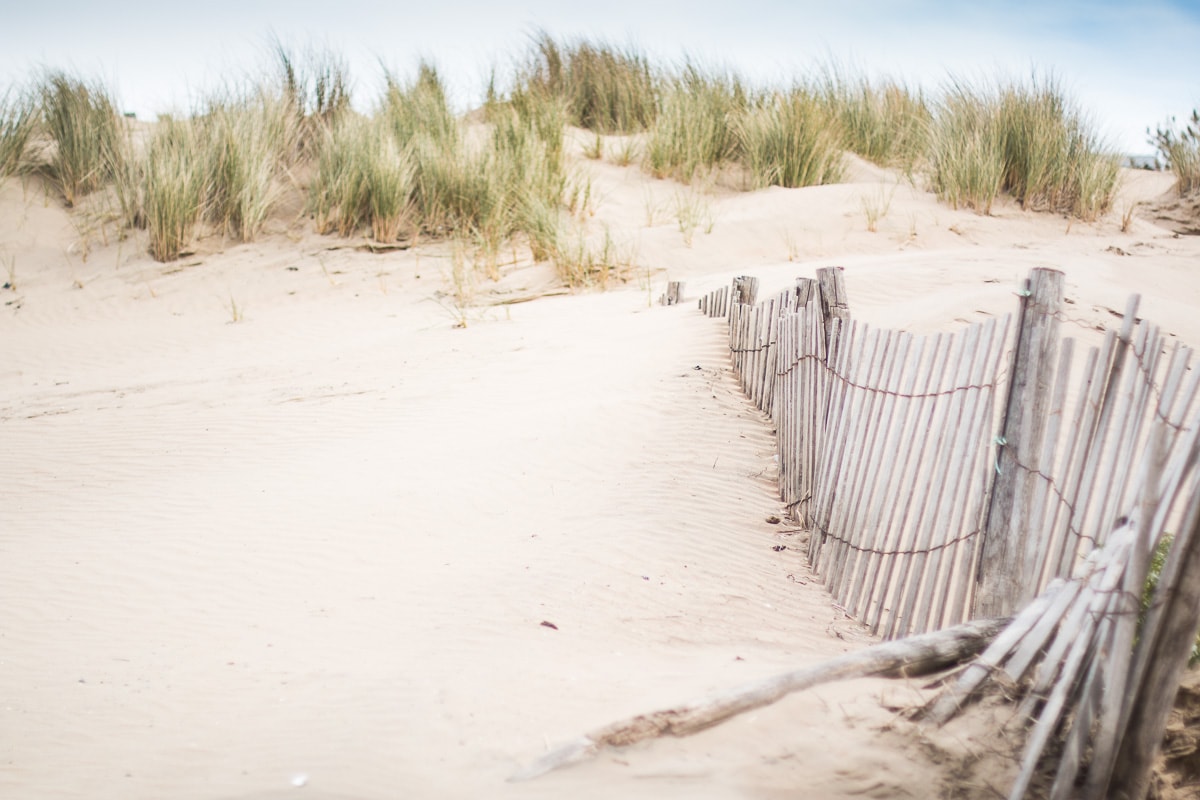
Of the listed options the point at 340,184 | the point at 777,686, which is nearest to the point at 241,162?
the point at 340,184

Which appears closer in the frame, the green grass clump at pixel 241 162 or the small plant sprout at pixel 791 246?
the small plant sprout at pixel 791 246

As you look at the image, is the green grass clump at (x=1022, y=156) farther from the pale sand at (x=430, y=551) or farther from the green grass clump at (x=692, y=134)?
the green grass clump at (x=692, y=134)

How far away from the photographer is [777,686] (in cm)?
236

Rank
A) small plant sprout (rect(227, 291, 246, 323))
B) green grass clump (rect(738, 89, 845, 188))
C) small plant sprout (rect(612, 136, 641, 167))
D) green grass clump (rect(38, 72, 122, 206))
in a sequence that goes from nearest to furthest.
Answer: small plant sprout (rect(227, 291, 246, 323))
green grass clump (rect(38, 72, 122, 206))
green grass clump (rect(738, 89, 845, 188))
small plant sprout (rect(612, 136, 641, 167))

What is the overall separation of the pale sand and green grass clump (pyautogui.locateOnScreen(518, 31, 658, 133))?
19.9 ft

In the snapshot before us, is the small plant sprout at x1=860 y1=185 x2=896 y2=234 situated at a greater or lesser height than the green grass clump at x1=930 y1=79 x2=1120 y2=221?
lesser

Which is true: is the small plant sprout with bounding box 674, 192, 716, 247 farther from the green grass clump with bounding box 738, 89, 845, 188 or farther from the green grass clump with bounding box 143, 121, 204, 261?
the green grass clump with bounding box 143, 121, 204, 261

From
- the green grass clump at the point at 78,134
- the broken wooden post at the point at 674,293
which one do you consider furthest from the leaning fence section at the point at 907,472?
the green grass clump at the point at 78,134

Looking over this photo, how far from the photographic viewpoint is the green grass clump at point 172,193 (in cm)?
1077

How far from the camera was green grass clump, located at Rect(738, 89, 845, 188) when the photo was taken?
1220 cm

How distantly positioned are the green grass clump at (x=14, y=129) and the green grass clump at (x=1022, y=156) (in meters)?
10.5

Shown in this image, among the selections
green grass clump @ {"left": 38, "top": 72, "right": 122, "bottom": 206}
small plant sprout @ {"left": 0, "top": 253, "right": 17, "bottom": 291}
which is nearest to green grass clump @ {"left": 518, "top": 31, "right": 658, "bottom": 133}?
green grass clump @ {"left": 38, "top": 72, "right": 122, "bottom": 206}

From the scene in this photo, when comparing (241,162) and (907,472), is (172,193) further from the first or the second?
(907,472)

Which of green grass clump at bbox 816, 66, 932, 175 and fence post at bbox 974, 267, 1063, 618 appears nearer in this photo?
fence post at bbox 974, 267, 1063, 618
